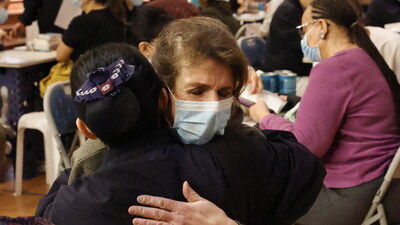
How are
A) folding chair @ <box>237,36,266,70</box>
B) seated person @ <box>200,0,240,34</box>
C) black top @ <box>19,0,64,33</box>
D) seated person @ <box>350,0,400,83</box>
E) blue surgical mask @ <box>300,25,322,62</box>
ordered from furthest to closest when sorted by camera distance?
black top @ <box>19,0,64,33</box> < seated person @ <box>200,0,240,34</box> < folding chair @ <box>237,36,266,70</box> < seated person @ <box>350,0,400,83</box> < blue surgical mask @ <box>300,25,322,62</box>

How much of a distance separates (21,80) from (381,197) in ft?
8.92

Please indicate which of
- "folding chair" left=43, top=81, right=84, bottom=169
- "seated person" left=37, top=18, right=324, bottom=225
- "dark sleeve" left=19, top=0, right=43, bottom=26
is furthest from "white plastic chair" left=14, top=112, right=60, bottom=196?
"seated person" left=37, top=18, right=324, bottom=225

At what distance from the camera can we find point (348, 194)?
244cm

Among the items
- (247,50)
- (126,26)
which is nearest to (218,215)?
(126,26)

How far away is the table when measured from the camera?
4.14m

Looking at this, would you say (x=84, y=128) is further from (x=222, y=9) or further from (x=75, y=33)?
(x=222, y=9)

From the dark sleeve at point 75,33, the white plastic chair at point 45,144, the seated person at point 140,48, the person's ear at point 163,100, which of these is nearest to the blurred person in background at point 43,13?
the dark sleeve at point 75,33

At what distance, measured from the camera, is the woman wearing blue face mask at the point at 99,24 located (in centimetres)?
385

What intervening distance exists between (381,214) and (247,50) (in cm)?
212

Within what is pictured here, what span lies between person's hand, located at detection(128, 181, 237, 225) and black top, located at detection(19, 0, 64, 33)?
3.93 metres

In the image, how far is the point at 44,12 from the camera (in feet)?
16.2

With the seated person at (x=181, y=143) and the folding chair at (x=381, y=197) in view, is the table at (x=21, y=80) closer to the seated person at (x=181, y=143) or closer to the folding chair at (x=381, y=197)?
the folding chair at (x=381, y=197)

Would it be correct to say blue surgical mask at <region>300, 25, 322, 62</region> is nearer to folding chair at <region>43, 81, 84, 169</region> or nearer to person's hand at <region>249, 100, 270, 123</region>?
person's hand at <region>249, 100, 270, 123</region>

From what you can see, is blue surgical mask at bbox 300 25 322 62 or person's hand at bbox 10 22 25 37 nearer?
blue surgical mask at bbox 300 25 322 62
